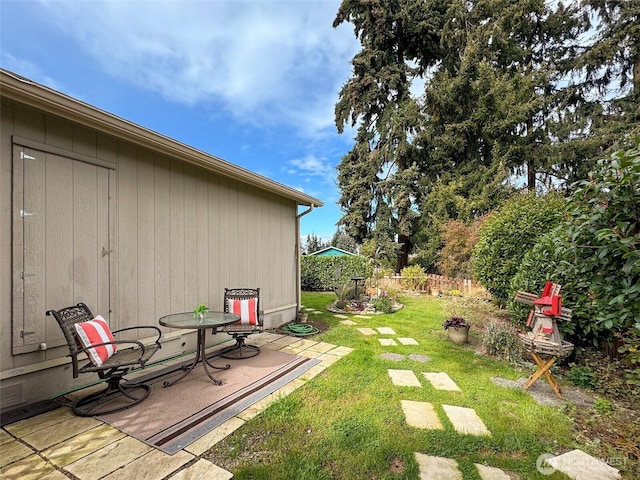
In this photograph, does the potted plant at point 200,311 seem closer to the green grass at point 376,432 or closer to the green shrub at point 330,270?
the green grass at point 376,432

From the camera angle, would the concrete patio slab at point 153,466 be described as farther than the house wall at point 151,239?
No

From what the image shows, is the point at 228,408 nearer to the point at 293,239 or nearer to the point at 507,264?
the point at 293,239

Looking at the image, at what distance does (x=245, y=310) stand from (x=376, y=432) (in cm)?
251

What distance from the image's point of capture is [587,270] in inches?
73.0

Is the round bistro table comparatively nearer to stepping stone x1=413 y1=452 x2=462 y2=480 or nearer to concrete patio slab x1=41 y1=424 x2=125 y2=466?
concrete patio slab x1=41 y1=424 x2=125 y2=466

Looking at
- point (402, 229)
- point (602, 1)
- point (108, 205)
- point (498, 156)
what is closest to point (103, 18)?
point (108, 205)

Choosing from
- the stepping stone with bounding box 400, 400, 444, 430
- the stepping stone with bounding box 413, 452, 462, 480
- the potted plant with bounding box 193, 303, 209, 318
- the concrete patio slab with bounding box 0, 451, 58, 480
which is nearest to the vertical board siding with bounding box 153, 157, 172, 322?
the potted plant with bounding box 193, 303, 209, 318

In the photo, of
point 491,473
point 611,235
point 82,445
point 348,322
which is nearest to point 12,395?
point 82,445

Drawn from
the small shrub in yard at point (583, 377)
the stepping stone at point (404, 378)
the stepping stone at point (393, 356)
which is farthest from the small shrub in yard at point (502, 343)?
the stepping stone at point (404, 378)

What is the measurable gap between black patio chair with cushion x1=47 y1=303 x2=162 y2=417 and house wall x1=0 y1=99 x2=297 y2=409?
0.94ft

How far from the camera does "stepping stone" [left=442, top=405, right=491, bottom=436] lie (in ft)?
7.73

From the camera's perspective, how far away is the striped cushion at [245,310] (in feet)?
13.8

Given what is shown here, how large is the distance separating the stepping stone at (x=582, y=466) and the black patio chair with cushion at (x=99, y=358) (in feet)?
10.6

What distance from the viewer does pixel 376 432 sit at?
7.62 ft
